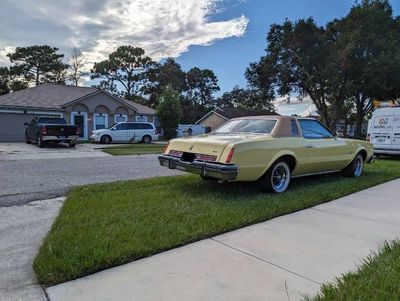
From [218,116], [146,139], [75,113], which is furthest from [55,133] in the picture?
[218,116]

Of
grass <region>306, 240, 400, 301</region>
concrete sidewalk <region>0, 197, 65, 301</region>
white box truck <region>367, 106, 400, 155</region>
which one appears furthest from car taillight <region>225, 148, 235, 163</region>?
white box truck <region>367, 106, 400, 155</region>

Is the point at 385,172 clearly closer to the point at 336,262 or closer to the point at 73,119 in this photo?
the point at 336,262

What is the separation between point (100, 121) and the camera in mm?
31047

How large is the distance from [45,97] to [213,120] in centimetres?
2432

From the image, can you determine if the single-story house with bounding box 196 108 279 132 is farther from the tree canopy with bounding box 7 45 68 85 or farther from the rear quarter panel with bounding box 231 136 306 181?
the rear quarter panel with bounding box 231 136 306 181

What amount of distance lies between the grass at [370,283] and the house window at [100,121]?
29503 millimetres

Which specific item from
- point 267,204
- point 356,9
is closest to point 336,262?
point 267,204

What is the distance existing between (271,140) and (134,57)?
51.3 metres

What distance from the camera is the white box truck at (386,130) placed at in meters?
13.2

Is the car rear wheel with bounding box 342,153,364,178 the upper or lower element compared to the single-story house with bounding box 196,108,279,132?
lower

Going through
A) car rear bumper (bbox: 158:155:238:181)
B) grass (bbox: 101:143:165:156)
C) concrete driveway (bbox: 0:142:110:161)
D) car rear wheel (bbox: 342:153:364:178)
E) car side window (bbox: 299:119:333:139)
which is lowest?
concrete driveway (bbox: 0:142:110:161)

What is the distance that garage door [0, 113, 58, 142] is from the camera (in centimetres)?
2606

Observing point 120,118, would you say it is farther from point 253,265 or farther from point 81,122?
point 253,265

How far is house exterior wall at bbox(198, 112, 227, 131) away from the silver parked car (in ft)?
65.8
